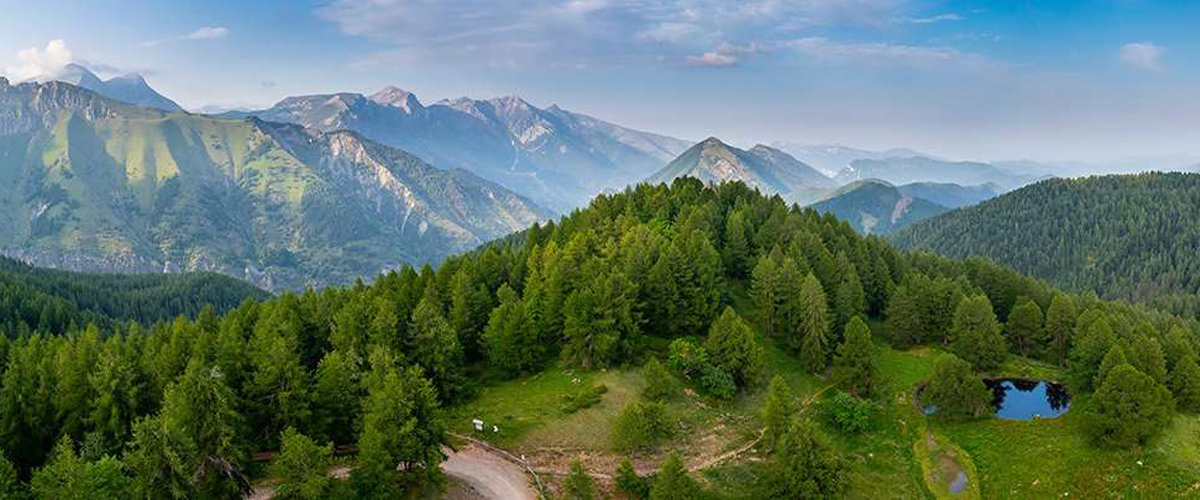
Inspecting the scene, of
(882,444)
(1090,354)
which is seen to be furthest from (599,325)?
(1090,354)

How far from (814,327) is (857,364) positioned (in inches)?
368

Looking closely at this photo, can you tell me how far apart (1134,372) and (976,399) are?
1346 cm

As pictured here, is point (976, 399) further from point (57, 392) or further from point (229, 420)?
point (57, 392)

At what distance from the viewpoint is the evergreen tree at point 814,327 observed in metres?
83.4

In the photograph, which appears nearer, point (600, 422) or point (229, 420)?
point (229, 420)

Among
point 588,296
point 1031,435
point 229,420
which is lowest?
point 1031,435

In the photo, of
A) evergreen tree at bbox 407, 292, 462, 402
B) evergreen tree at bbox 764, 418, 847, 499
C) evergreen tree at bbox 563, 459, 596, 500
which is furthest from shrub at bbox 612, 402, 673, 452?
evergreen tree at bbox 407, 292, 462, 402

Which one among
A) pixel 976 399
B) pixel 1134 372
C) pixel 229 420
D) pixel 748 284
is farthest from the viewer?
pixel 748 284

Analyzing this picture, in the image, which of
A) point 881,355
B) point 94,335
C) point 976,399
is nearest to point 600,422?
point 976,399

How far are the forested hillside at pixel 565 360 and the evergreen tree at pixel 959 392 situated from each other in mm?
226

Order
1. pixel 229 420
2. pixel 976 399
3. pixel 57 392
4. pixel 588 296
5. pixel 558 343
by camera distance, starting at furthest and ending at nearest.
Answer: pixel 558 343
pixel 588 296
pixel 976 399
pixel 57 392
pixel 229 420

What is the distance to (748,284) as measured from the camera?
10862 centimetres

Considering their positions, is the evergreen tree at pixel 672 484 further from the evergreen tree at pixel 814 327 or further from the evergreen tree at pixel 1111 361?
the evergreen tree at pixel 1111 361

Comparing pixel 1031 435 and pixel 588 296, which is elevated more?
pixel 588 296
